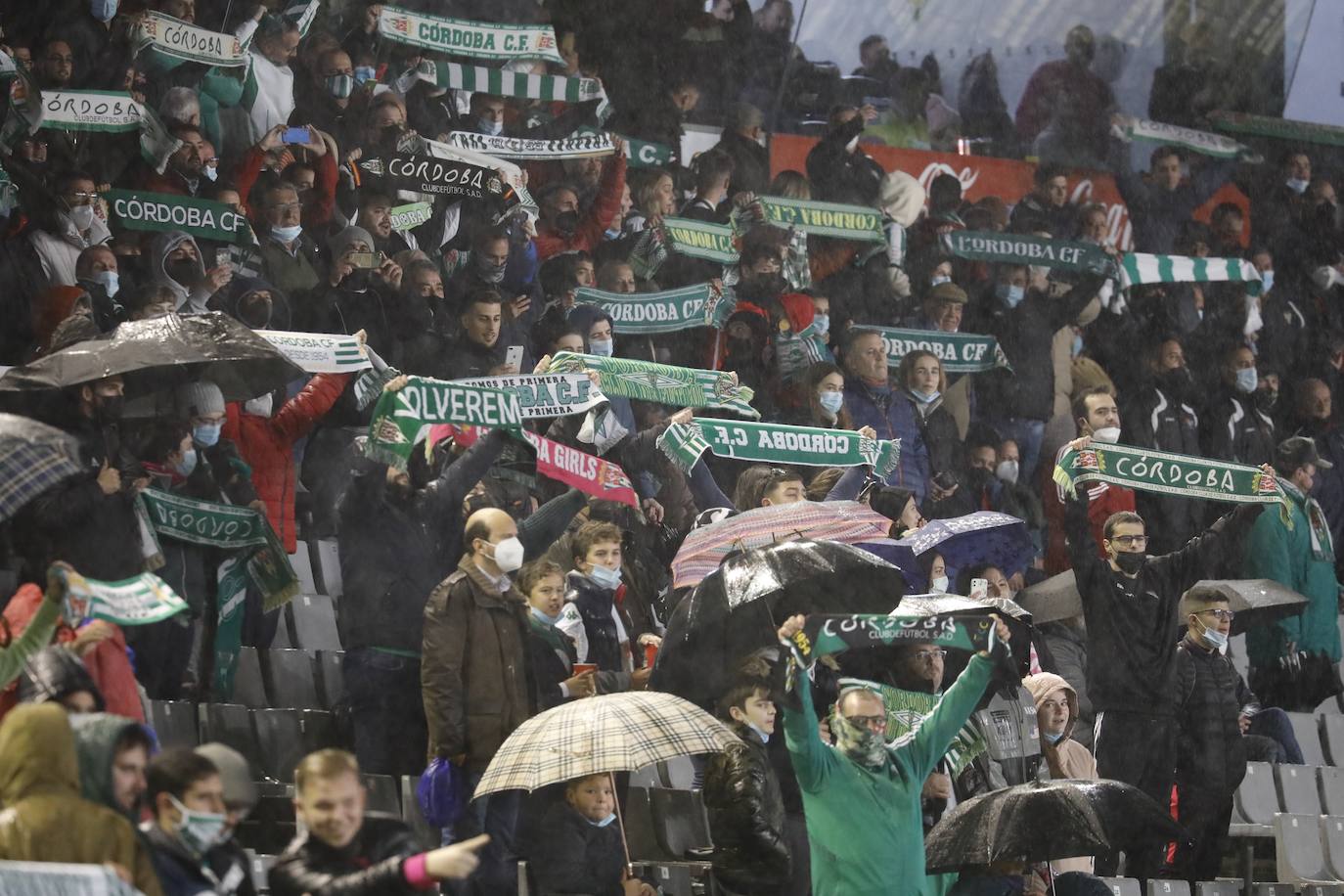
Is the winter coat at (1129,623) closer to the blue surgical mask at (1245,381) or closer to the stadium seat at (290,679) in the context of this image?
the stadium seat at (290,679)

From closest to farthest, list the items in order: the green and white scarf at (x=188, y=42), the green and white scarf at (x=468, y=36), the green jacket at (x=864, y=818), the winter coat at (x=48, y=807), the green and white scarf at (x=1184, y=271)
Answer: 1. the winter coat at (x=48, y=807)
2. the green jacket at (x=864, y=818)
3. the green and white scarf at (x=188, y=42)
4. the green and white scarf at (x=468, y=36)
5. the green and white scarf at (x=1184, y=271)

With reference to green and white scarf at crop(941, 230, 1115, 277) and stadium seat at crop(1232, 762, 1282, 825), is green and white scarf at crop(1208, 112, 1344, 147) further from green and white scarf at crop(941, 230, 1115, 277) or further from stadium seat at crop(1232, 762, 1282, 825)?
stadium seat at crop(1232, 762, 1282, 825)

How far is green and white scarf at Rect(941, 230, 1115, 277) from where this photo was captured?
1512cm

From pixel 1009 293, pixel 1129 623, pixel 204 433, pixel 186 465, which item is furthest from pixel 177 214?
pixel 1009 293

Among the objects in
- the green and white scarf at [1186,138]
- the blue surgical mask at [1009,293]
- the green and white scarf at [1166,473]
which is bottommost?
the green and white scarf at [1166,473]

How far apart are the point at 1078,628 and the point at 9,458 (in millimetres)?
5879

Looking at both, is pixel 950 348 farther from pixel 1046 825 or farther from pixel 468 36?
pixel 1046 825

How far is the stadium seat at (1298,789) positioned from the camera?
11.4 meters

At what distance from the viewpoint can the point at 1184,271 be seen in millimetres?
16188

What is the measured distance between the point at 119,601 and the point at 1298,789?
635 centimetres

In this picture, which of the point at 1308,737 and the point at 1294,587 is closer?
the point at 1308,737

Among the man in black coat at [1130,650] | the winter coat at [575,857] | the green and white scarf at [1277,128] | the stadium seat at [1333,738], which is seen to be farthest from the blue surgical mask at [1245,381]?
the winter coat at [575,857]

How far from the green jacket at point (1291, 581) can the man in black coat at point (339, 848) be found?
7.85 metres

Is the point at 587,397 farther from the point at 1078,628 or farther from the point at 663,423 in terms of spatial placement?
the point at 1078,628
